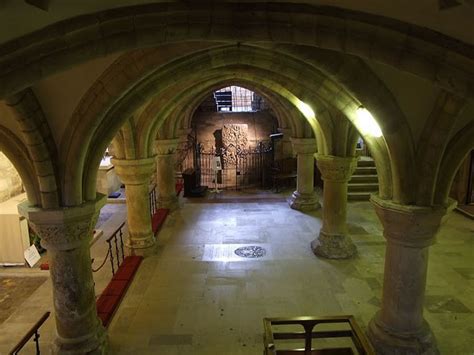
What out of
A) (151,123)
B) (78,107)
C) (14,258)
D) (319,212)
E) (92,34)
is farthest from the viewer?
(319,212)

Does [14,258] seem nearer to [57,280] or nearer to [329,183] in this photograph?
[57,280]

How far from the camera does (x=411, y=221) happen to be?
13.5 feet

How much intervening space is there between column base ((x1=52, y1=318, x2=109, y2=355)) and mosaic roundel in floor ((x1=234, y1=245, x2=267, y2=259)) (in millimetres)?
3299

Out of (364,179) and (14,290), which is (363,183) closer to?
(364,179)

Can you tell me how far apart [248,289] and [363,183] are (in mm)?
6607

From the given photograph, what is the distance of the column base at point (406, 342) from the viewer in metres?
4.42

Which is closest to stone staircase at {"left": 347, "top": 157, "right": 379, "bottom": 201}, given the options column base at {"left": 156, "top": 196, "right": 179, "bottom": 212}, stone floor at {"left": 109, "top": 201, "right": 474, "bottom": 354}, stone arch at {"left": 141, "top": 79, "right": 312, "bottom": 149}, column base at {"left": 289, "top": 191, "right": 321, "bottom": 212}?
column base at {"left": 289, "top": 191, "right": 321, "bottom": 212}

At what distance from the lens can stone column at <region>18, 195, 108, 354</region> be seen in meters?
4.27

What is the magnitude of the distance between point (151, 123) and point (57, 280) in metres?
3.47

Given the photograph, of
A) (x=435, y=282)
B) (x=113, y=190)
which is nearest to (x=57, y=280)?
(x=435, y=282)

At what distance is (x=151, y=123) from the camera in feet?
23.7

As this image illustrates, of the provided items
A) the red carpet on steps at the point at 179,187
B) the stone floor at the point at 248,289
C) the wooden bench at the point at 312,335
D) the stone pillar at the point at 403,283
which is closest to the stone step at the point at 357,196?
the stone floor at the point at 248,289

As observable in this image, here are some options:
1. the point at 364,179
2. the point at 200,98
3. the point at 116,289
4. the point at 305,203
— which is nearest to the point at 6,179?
the point at 116,289

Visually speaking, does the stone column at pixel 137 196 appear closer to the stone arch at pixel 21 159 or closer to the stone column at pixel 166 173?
the stone column at pixel 166 173
